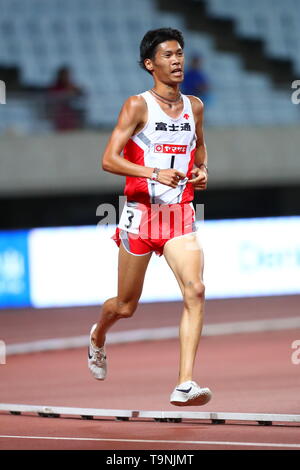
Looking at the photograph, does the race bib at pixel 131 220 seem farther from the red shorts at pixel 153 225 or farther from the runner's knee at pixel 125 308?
the runner's knee at pixel 125 308

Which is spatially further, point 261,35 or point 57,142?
point 261,35

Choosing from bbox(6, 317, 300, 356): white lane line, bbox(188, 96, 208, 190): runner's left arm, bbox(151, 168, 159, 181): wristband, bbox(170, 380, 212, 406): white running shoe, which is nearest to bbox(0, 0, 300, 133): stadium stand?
bbox(6, 317, 300, 356): white lane line

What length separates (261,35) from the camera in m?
22.4

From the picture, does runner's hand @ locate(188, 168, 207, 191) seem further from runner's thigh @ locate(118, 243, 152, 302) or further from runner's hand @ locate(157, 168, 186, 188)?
runner's thigh @ locate(118, 243, 152, 302)

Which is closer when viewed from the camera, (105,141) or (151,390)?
(151,390)

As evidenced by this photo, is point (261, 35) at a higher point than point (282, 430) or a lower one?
higher

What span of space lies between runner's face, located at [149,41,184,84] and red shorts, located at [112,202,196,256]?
0.84m

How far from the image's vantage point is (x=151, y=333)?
13859 millimetres

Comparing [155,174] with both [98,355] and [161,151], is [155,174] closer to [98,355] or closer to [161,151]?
[161,151]

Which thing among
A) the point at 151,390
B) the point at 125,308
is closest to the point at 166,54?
the point at 125,308

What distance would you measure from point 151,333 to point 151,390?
482cm
